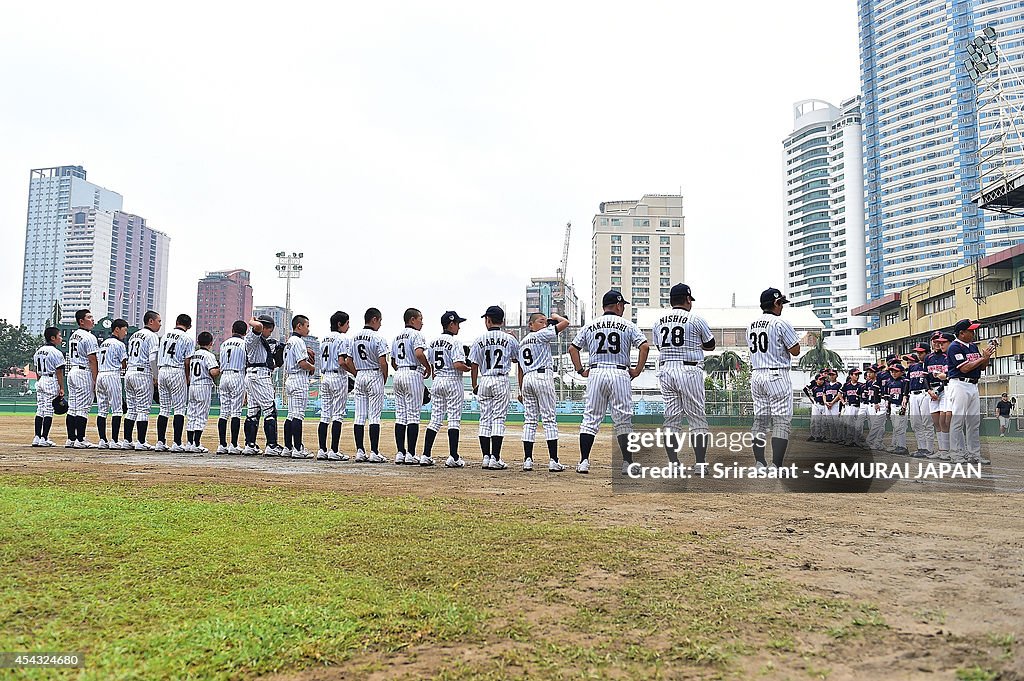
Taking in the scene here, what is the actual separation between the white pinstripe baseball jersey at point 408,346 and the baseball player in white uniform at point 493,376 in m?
0.90

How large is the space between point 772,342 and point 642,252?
16085cm

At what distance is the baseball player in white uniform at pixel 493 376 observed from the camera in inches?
399

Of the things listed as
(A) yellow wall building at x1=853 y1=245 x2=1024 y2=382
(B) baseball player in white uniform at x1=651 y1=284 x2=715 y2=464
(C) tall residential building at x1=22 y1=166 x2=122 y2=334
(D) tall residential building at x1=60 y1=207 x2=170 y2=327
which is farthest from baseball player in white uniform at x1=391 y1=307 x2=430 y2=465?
(C) tall residential building at x1=22 y1=166 x2=122 y2=334

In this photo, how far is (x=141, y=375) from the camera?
1279 centimetres

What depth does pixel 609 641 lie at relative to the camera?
2.83 m

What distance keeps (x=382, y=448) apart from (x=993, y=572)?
42.1 feet

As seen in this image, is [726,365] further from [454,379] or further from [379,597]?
[379,597]

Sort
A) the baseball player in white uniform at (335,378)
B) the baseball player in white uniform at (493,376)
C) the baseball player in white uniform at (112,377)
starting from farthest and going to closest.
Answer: the baseball player in white uniform at (112,377), the baseball player in white uniform at (335,378), the baseball player in white uniform at (493,376)

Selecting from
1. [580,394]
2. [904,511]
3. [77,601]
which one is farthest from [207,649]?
[580,394]

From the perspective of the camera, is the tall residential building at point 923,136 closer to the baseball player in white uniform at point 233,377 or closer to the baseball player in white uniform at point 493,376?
the baseball player in white uniform at point 493,376

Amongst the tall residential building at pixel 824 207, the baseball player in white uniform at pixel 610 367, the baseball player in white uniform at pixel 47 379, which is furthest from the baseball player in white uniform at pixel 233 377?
the tall residential building at pixel 824 207

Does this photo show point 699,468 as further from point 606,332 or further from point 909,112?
point 909,112

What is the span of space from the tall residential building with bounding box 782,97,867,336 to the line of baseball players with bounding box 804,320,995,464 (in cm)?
13362

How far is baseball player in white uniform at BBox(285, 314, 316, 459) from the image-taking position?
11727 mm
